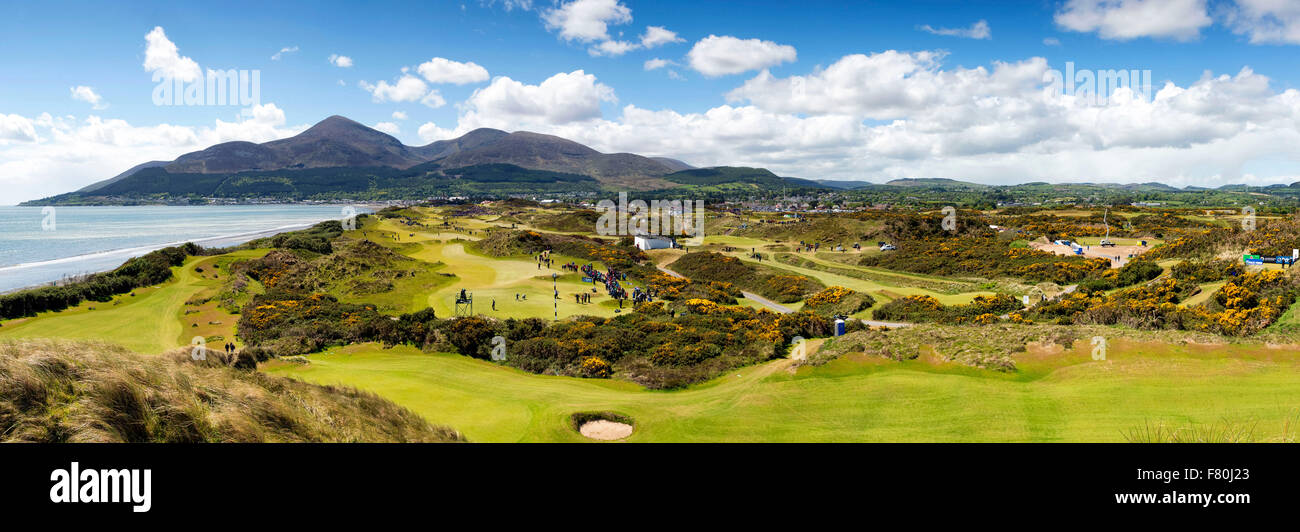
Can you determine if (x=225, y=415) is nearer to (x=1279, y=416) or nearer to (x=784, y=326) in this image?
(x=1279, y=416)

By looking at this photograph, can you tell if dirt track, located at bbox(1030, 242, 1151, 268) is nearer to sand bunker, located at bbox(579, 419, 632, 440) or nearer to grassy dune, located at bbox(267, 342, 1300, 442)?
grassy dune, located at bbox(267, 342, 1300, 442)

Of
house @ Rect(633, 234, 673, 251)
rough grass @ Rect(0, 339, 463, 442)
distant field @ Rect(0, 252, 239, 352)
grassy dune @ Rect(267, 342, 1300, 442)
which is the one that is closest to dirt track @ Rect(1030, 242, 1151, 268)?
house @ Rect(633, 234, 673, 251)

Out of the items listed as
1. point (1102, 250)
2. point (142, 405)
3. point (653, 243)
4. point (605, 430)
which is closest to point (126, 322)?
point (605, 430)

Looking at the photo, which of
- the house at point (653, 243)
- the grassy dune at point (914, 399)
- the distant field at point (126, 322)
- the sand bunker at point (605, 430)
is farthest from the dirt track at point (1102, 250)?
the distant field at point (126, 322)

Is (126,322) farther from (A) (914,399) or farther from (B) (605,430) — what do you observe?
(A) (914,399)
